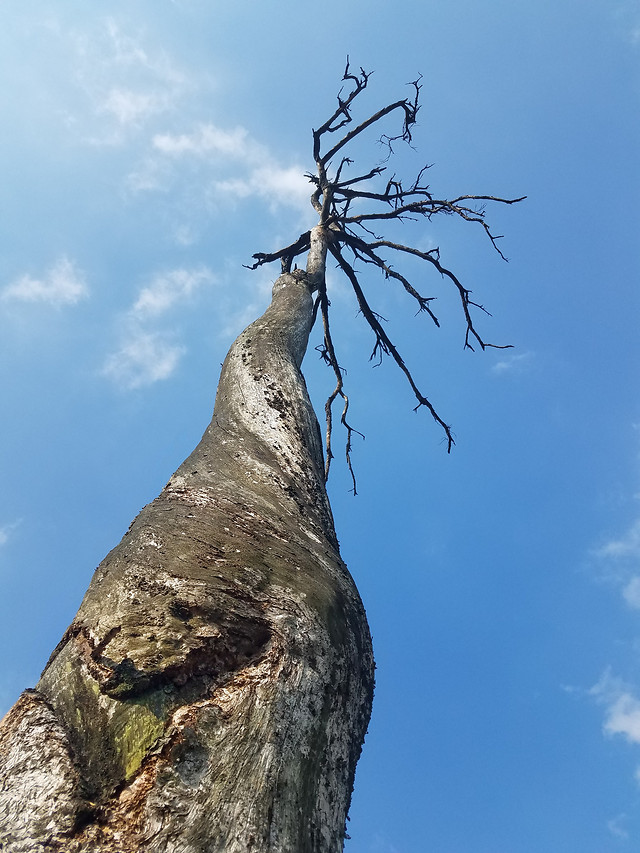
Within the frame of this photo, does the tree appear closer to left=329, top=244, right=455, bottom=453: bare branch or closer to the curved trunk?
the curved trunk

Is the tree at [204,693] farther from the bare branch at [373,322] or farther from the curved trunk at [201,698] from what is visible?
the bare branch at [373,322]

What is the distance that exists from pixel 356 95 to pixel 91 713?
6174mm

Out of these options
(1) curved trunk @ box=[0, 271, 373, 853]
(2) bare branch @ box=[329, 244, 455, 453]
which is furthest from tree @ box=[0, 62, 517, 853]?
(2) bare branch @ box=[329, 244, 455, 453]

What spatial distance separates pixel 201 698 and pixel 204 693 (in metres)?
0.01

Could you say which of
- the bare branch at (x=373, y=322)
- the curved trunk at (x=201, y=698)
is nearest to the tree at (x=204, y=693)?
the curved trunk at (x=201, y=698)

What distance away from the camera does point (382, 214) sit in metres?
5.84

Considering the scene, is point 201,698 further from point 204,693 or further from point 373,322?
point 373,322

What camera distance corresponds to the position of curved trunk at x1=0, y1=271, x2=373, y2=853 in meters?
1.07

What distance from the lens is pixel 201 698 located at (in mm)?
1309

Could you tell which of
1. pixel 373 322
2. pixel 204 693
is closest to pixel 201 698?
pixel 204 693

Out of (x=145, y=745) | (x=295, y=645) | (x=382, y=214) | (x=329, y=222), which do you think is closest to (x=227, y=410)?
(x=295, y=645)

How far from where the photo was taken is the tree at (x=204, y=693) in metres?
1.07

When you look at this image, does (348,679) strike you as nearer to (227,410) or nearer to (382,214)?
(227,410)

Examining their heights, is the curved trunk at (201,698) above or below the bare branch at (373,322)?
below
